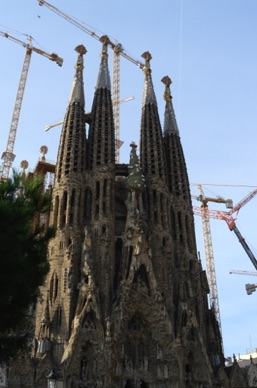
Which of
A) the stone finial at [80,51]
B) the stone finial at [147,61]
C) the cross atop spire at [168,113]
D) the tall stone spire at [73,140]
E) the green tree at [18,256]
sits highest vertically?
the stone finial at [147,61]

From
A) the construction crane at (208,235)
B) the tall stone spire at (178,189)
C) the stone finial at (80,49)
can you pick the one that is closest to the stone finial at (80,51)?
the stone finial at (80,49)

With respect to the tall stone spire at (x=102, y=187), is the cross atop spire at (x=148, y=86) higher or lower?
higher

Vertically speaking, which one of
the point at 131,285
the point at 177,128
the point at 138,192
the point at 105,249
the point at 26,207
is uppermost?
the point at 177,128

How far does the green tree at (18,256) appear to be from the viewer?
11.5 meters

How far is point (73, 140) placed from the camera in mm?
38438

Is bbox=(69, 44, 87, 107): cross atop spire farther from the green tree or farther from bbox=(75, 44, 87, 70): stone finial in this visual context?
the green tree

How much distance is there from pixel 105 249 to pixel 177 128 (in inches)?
685

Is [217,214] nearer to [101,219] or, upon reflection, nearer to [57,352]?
[101,219]

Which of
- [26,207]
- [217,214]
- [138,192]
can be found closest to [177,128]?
[138,192]

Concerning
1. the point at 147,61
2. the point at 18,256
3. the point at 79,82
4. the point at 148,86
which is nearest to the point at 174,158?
the point at 148,86

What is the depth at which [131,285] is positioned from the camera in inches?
1259

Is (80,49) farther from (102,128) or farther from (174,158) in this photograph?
(174,158)

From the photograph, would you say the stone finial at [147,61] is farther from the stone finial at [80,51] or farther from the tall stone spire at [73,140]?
the tall stone spire at [73,140]

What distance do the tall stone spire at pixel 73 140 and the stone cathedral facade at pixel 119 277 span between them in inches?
3.6
